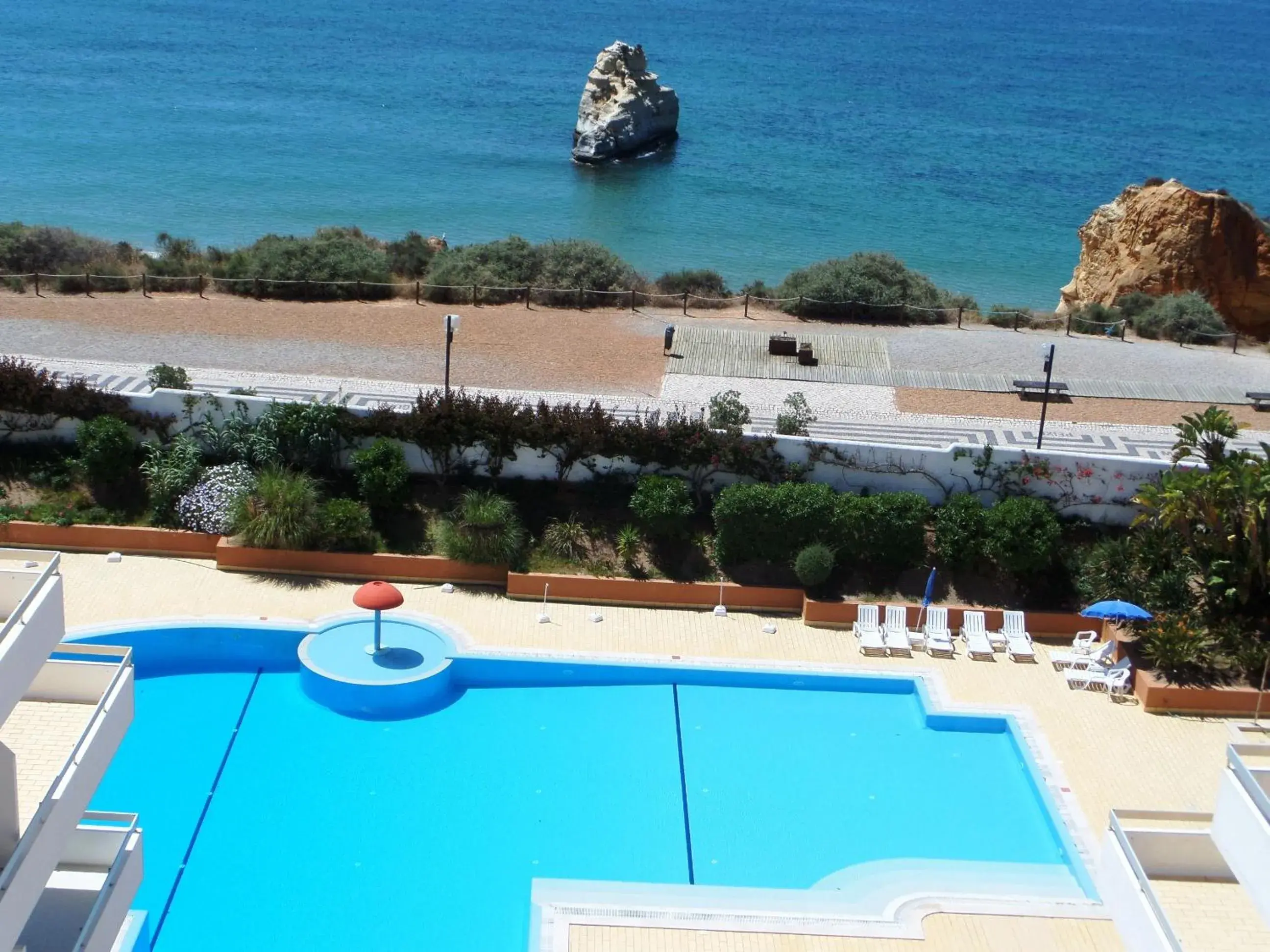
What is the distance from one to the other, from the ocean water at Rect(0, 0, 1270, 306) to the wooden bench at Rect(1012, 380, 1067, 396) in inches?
856

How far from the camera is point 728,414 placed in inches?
945

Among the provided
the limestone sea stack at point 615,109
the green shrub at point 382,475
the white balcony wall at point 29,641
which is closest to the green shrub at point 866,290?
the green shrub at point 382,475

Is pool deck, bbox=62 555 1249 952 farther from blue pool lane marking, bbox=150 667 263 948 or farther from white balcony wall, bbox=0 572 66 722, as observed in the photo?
white balcony wall, bbox=0 572 66 722

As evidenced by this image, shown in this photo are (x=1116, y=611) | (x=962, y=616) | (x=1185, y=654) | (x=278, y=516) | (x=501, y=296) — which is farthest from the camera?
(x=501, y=296)

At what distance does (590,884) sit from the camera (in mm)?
15086

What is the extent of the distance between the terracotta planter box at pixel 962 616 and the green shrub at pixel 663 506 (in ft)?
8.10

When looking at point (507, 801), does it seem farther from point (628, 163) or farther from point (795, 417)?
point (628, 163)

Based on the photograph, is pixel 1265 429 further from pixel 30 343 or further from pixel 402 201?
pixel 402 201

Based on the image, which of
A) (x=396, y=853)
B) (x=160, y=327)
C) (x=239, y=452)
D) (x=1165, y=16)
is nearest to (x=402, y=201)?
(x=160, y=327)

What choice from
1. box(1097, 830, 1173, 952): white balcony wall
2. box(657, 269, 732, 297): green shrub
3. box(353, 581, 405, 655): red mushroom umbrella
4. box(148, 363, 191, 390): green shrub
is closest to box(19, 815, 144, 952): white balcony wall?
box(353, 581, 405, 655): red mushroom umbrella

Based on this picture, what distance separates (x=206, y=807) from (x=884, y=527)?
11.2 m

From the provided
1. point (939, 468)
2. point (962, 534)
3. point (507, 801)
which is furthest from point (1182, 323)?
point (507, 801)

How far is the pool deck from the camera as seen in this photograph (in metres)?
17.6

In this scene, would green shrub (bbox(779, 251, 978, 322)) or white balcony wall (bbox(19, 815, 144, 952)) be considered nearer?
white balcony wall (bbox(19, 815, 144, 952))
